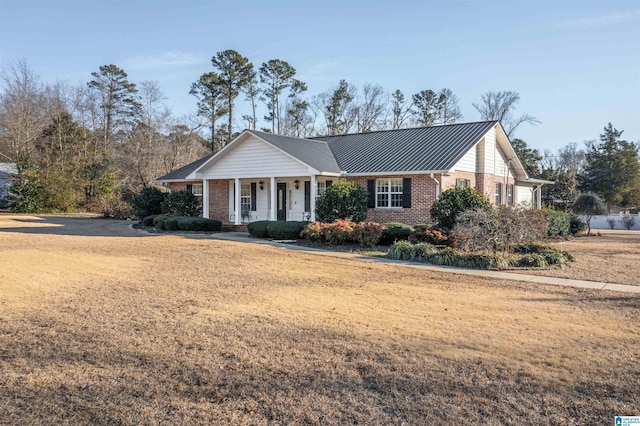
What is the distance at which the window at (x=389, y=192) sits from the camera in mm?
21145

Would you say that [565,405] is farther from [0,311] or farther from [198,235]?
[198,235]

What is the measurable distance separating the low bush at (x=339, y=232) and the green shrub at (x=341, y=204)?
2080 millimetres

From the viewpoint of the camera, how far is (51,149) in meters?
39.8

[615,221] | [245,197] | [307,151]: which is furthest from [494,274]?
[615,221]

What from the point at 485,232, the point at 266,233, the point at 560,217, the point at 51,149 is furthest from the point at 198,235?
the point at 51,149

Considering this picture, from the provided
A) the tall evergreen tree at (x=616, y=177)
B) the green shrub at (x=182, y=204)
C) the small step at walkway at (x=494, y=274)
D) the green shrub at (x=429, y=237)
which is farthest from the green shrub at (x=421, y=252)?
the tall evergreen tree at (x=616, y=177)

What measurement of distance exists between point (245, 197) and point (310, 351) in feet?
69.5

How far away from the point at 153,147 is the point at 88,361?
41588 millimetres

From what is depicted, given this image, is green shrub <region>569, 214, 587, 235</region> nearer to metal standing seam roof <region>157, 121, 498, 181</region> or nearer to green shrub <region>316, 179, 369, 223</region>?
metal standing seam roof <region>157, 121, 498, 181</region>

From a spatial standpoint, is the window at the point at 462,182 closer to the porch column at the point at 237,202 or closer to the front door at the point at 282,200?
the front door at the point at 282,200

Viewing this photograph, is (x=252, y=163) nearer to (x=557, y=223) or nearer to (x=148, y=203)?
(x=148, y=203)

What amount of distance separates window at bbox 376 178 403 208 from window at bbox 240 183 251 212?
7894 millimetres

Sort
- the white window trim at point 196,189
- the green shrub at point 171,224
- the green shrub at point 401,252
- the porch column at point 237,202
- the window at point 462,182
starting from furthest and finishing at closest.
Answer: the white window trim at point 196,189 → the porch column at point 237,202 → the green shrub at point 171,224 → the window at point 462,182 → the green shrub at point 401,252

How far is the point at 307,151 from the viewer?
2394cm
